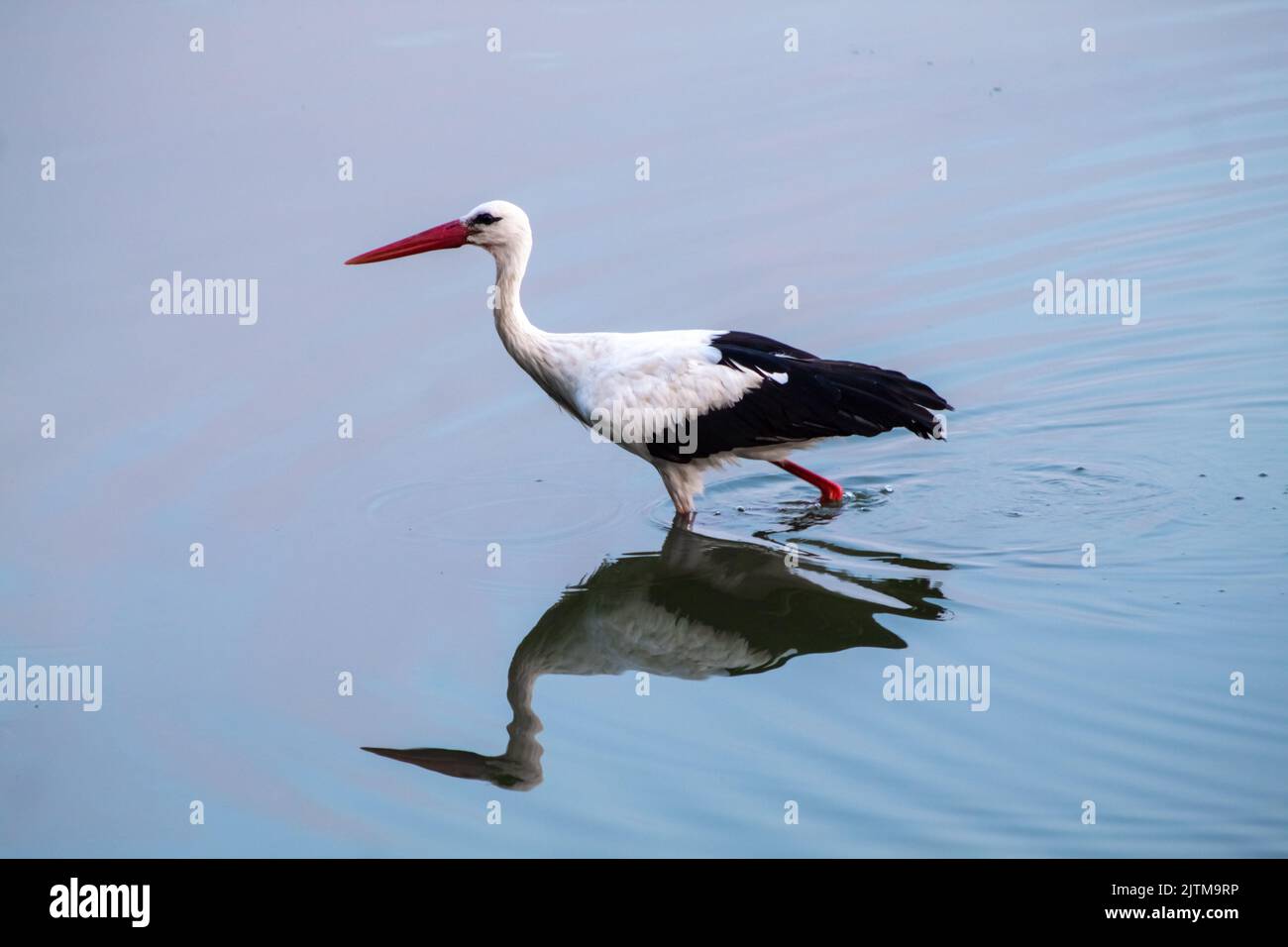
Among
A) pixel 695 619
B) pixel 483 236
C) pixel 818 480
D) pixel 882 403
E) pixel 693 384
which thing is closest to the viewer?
pixel 695 619

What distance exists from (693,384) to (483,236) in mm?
1453

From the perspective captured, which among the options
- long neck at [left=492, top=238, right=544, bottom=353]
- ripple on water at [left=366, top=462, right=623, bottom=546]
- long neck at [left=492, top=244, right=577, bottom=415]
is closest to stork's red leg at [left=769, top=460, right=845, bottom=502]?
ripple on water at [left=366, top=462, right=623, bottom=546]

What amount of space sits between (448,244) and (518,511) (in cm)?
156

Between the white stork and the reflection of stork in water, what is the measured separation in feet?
1.86

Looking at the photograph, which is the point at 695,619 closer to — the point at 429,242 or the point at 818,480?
the point at 818,480

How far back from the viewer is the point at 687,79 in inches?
591

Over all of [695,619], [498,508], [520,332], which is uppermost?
[520,332]

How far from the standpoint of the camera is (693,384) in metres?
9.43

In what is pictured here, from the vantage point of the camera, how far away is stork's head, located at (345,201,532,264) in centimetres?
962

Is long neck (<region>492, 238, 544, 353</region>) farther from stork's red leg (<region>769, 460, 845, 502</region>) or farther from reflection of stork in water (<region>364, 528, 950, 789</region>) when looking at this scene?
stork's red leg (<region>769, 460, 845, 502</region>)

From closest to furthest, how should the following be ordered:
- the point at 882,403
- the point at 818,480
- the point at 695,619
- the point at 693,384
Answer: the point at 695,619 → the point at 882,403 → the point at 693,384 → the point at 818,480

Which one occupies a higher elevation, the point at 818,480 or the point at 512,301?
the point at 512,301

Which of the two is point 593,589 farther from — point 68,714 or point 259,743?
point 68,714

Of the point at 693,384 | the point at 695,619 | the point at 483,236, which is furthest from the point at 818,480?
the point at 483,236
